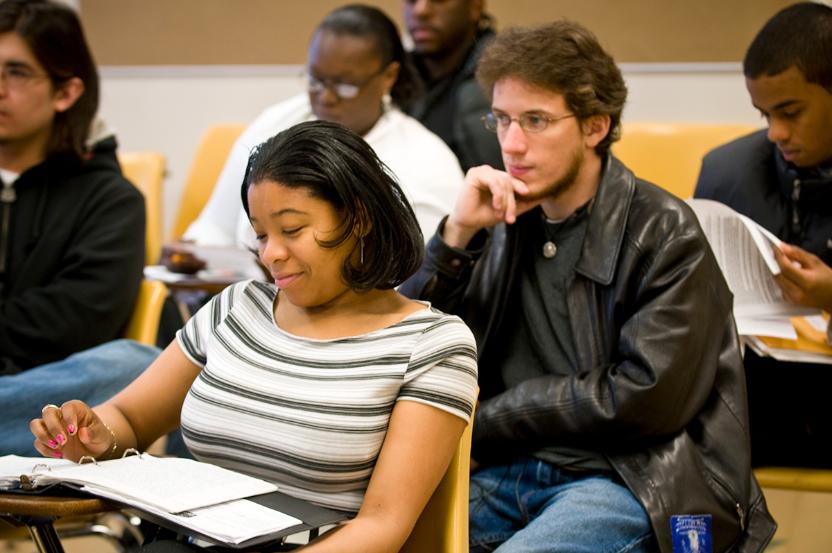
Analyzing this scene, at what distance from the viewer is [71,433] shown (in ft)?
5.42

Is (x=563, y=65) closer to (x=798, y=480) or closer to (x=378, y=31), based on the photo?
(x=798, y=480)

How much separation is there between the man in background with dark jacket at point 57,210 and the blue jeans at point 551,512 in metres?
0.88

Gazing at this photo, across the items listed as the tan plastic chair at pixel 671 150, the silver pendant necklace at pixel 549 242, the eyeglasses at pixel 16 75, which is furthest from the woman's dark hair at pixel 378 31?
the silver pendant necklace at pixel 549 242

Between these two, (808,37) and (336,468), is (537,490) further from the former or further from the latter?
(808,37)

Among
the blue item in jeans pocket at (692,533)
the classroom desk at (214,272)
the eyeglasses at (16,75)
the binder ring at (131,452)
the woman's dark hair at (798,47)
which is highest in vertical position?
the woman's dark hair at (798,47)

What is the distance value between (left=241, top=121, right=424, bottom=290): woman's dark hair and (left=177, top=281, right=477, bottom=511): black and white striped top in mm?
Answer: 100

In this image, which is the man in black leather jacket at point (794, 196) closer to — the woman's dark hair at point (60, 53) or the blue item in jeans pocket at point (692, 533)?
the blue item in jeans pocket at point (692, 533)

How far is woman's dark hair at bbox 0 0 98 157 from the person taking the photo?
2760 millimetres

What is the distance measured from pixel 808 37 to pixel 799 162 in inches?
11.5

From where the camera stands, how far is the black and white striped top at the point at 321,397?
5.31 feet

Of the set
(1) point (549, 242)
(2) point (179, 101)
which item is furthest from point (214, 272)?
(2) point (179, 101)

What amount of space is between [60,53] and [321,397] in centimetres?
160

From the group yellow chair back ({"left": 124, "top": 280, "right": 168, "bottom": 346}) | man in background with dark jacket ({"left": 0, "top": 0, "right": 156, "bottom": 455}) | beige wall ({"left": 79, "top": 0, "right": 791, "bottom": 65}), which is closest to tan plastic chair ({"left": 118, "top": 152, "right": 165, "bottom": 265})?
man in background with dark jacket ({"left": 0, "top": 0, "right": 156, "bottom": 455})

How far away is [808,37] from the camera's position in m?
2.52
